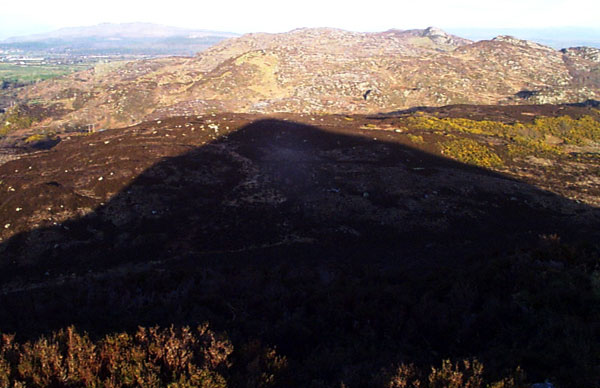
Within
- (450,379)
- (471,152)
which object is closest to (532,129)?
(471,152)

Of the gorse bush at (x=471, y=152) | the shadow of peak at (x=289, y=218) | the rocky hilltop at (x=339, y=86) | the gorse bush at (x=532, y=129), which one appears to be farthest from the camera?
the rocky hilltop at (x=339, y=86)

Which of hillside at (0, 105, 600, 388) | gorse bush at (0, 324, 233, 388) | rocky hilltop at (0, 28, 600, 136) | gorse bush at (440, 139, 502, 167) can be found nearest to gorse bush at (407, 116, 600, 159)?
hillside at (0, 105, 600, 388)

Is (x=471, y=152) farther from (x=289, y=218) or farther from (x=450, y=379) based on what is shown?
(x=450, y=379)

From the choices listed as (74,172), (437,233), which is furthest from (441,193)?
(74,172)

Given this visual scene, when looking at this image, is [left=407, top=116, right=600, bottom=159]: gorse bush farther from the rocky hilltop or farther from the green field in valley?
the green field in valley

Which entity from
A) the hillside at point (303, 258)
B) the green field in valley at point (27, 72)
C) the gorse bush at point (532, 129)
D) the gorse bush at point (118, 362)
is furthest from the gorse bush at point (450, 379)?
the green field in valley at point (27, 72)

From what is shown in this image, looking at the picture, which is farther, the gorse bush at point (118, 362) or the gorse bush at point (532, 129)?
the gorse bush at point (532, 129)

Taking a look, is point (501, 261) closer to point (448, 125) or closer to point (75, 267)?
point (75, 267)

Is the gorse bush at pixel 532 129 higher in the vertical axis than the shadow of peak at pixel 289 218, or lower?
higher

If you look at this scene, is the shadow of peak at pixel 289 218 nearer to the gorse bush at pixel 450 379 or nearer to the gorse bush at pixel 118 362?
the gorse bush at pixel 118 362
